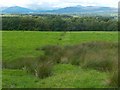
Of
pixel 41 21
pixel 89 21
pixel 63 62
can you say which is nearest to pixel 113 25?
pixel 89 21

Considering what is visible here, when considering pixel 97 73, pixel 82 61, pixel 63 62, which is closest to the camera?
pixel 97 73

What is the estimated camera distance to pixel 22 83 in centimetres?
1468

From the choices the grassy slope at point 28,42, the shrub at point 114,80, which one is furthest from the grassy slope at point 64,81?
the grassy slope at point 28,42

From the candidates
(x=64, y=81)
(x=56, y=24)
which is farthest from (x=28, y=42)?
(x=56, y=24)

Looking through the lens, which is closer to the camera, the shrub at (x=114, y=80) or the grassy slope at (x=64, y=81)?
the shrub at (x=114, y=80)

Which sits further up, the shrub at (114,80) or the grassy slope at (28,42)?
the shrub at (114,80)

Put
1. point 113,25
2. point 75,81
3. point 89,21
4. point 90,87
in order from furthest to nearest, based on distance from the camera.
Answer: point 89,21
point 113,25
point 75,81
point 90,87

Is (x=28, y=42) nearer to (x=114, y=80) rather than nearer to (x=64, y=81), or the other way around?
(x=64, y=81)

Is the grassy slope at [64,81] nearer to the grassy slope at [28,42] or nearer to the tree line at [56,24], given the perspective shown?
the grassy slope at [28,42]

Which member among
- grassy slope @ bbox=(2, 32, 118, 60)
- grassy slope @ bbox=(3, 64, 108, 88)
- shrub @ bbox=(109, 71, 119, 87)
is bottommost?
grassy slope @ bbox=(2, 32, 118, 60)

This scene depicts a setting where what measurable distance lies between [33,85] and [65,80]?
1.29 meters

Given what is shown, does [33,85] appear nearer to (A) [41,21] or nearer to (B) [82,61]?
(B) [82,61]

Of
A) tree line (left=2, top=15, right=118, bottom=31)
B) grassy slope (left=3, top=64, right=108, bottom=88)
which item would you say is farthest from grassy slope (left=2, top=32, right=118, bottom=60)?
tree line (left=2, top=15, right=118, bottom=31)

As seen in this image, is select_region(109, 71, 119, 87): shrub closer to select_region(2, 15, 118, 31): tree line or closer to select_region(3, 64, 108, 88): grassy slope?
select_region(3, 64, 108, 88): grassy slope
